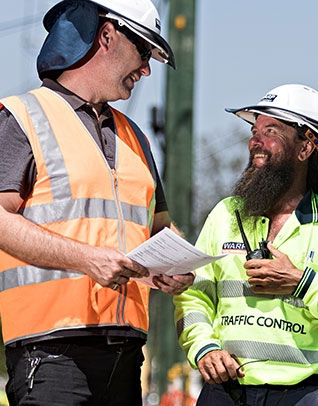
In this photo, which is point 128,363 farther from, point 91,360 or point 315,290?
point 315,290

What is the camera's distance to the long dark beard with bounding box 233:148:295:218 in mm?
6148

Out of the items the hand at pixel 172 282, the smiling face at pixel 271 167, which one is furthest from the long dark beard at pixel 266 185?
the hand at pixel 172 282

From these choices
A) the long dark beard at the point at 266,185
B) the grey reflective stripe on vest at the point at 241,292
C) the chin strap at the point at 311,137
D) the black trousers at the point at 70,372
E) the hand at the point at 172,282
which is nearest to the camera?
the black trousers at the point at 70,372

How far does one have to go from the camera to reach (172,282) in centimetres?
541

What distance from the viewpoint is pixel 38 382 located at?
5.11m

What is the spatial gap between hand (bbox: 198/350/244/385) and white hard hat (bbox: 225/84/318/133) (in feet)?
4.21

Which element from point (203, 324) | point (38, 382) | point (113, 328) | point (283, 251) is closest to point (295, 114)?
point (283, 251)

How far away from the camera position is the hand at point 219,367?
5777 mm

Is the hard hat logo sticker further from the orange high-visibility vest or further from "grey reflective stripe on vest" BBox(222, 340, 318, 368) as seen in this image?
"grey reflective stripe on vest" BBox(222, 340, 318, 368)

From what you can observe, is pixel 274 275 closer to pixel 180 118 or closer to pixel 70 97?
pixel 70 97

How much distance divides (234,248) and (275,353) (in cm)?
57

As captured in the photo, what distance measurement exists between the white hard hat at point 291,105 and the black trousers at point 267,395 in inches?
52.5

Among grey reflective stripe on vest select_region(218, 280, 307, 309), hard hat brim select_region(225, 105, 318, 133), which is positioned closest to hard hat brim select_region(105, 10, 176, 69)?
hard hat brim select_region(225, 105, 318, 133)

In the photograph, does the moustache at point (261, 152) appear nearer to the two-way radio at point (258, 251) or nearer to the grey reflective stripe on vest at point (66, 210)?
the two-way radio at point (258, 251)
